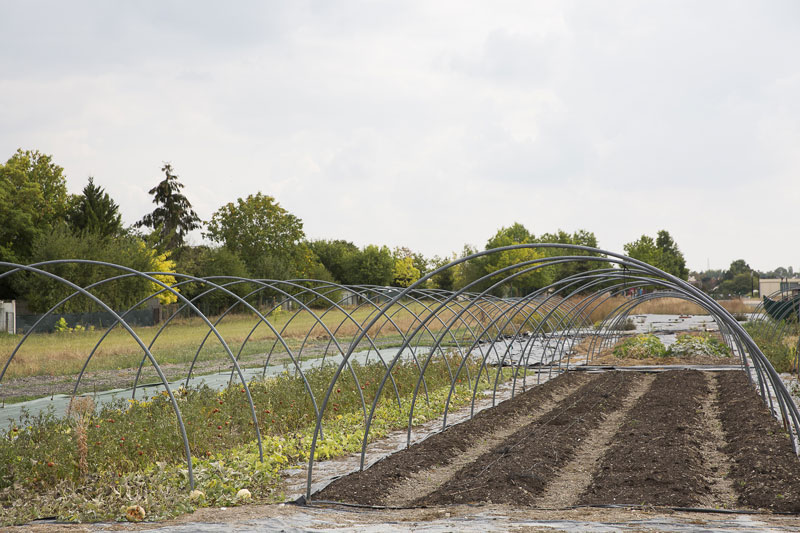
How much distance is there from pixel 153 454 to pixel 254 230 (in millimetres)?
44570

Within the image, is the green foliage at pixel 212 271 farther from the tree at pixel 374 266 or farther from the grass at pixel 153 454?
the grass at pixel 153 454

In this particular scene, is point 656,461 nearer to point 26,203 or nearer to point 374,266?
point 26,203

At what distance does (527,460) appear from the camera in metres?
8.22

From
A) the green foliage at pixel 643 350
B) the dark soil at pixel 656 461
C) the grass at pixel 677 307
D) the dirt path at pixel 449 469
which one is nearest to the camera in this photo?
the dark soil at pixel 656 461

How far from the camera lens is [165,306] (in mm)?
37875

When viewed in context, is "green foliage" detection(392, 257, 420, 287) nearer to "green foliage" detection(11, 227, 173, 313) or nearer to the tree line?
the tree line

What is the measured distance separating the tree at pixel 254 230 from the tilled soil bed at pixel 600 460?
40250mm

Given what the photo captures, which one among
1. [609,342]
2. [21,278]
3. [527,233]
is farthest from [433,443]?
[527,233]

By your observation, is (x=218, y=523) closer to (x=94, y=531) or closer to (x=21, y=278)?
(x=94, y=531)

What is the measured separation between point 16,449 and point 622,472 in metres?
6.62

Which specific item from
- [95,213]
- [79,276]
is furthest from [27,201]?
[79,276]

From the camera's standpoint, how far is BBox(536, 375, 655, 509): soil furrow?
22.8 ft

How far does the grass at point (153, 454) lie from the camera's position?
647cm

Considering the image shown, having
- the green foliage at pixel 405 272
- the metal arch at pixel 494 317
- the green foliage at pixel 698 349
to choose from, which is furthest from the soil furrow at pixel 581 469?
the green foliage at pixel 405 272
